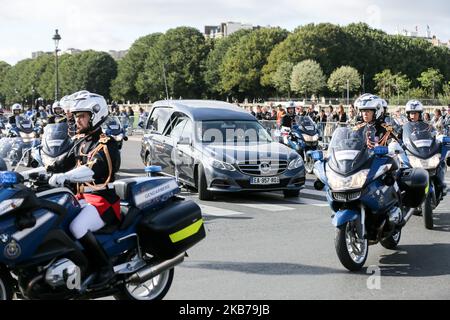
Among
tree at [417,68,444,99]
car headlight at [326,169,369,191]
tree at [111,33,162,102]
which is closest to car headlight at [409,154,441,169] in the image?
car headlight at [326,169,369,191]

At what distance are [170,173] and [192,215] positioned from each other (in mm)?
8656

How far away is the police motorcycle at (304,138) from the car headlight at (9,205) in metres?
14.6

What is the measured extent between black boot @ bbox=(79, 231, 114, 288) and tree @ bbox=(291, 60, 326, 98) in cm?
8488

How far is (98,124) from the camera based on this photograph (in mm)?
6039

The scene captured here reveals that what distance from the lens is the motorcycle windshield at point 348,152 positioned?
300 inches

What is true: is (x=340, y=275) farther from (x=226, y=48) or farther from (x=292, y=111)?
(x=226, y=48)

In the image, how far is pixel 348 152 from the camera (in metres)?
7.72

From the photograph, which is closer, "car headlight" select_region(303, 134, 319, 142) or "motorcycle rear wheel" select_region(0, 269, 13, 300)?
"motorcycle rear wheel" select_region(0, 269, 13, 300)

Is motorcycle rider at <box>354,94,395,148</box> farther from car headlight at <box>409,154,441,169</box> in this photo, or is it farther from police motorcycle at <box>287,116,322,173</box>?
police motorcycle at <box>287,116,322,173</box>

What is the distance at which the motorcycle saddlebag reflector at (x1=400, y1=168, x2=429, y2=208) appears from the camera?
28.7ft

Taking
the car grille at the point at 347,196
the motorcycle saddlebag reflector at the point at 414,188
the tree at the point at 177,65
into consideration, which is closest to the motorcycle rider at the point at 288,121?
the motorcycle saddlebag reflector at the point at 414,188

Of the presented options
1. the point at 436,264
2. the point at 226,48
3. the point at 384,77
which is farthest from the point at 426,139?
the point at 226,48

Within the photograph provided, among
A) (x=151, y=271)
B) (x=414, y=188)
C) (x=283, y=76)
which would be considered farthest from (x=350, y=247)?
(x=283, y=76)

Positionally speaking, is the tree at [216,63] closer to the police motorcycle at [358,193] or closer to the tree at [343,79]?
the tree at [343,79]
